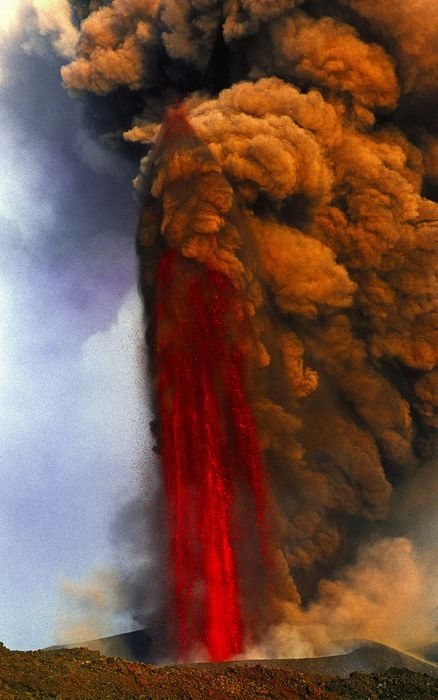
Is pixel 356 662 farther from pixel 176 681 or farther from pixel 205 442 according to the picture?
pixel 205 442

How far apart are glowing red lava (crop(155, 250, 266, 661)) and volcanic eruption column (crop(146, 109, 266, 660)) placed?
28 millimetres

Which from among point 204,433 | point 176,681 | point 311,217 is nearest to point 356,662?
point 176,681

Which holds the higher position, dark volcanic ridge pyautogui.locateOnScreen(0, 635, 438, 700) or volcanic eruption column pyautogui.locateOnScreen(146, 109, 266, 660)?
volcanic eruption column pyautogui.locateOnScreen(146, 109, 266, 660)

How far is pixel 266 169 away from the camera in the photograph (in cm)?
2441

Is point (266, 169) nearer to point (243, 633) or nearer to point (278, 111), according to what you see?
point (278, 111)

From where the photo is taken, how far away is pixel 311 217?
26.0 m

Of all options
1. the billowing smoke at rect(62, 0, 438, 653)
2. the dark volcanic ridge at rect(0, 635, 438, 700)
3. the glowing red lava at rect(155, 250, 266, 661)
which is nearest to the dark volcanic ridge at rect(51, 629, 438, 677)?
the dark volcanic ridge at rect(0, 635, 438, 700)

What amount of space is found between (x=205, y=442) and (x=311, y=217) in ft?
23.6

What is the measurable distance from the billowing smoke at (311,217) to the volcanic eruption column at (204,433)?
1.61 feet

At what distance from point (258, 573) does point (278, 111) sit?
13.0 metres

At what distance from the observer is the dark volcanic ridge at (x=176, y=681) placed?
17.5 meters

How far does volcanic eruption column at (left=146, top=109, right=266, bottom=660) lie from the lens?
24.7m

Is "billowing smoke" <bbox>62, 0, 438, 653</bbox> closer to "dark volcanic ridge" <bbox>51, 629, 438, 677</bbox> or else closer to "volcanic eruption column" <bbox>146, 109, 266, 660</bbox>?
"volcanic eruption column" <bbox>146, 109, 266, 660</bbox>

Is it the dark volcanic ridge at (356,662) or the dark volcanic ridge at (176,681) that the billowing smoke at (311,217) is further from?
the dark volcanic ridge at (176,681)
